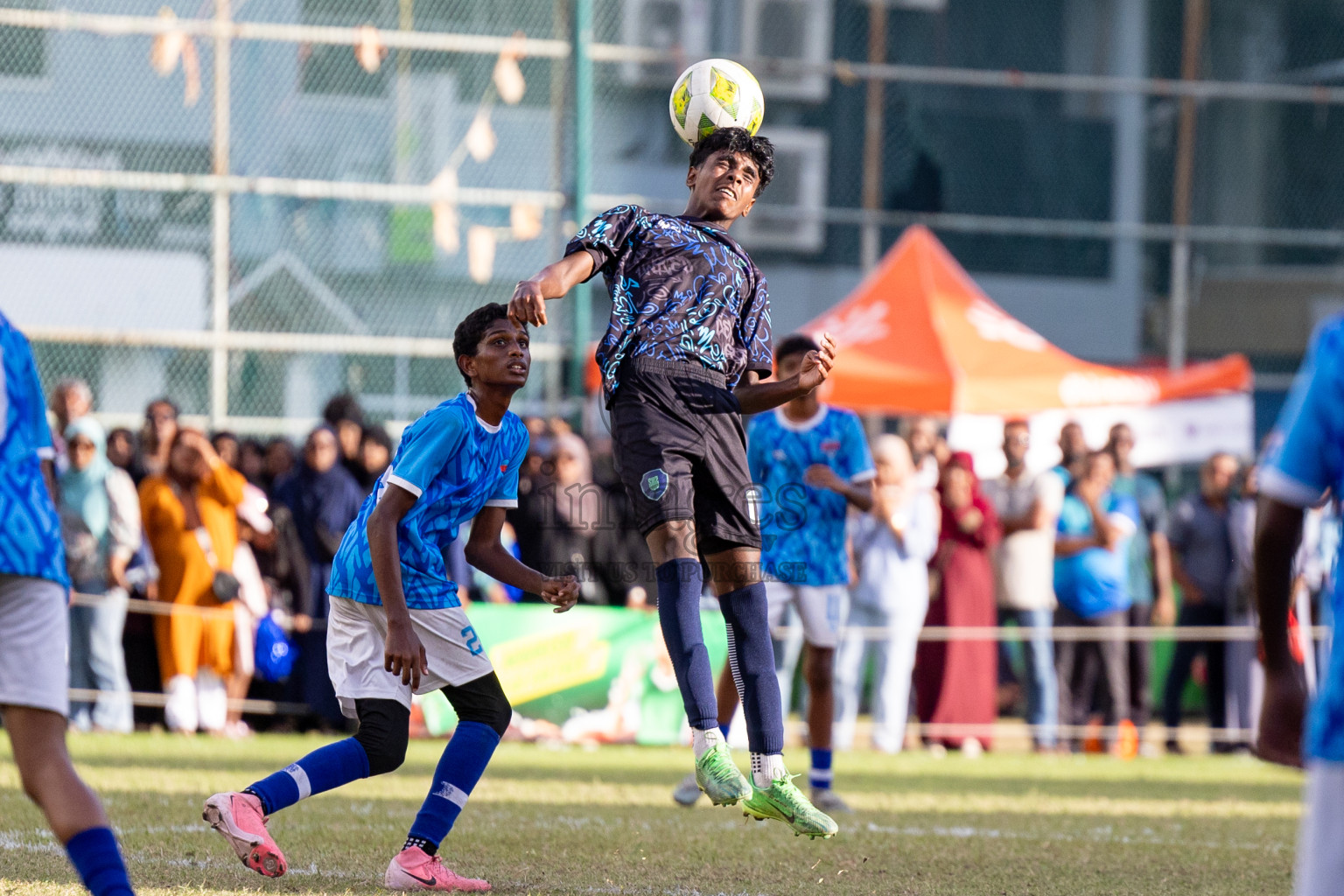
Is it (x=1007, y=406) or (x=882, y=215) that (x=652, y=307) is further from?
(x=882, y=215)

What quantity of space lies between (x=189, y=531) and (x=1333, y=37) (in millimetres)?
13271

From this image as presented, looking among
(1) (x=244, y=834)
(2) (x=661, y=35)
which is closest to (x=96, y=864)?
(1) (x=244, y=834)

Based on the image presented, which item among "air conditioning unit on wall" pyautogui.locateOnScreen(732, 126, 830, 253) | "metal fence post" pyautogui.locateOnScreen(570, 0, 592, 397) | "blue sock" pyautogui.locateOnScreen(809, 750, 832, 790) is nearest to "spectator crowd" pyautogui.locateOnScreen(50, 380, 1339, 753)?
"metal fence post" pyautogui.locateOnScreen(570, 0, 592, 397)

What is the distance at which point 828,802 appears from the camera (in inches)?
316

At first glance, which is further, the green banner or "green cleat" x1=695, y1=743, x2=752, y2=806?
the green banner

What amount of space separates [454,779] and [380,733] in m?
0.30

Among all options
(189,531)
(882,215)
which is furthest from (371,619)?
(882,215)

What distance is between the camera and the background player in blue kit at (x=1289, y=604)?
2.74 m

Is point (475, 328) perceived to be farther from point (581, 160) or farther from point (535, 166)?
point (535, 166)

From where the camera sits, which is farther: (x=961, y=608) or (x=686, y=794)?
(x=961, y=608)

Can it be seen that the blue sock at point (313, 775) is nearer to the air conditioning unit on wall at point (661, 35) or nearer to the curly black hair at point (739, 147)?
the curly black hair at point (739, 147)

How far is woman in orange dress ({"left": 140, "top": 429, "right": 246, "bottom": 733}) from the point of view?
11.7 metres

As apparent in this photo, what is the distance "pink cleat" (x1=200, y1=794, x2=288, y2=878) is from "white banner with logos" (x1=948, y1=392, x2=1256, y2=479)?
9.49m

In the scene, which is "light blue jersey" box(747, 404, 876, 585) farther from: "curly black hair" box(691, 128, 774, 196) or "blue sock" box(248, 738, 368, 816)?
"blue sock" box(248, 738, 368, 816)
